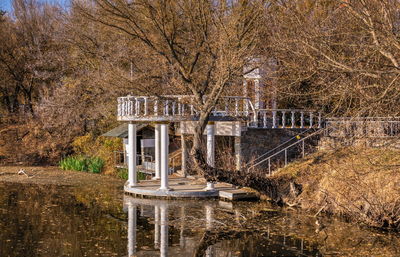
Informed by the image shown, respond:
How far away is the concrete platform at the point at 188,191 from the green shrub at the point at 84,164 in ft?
22.8

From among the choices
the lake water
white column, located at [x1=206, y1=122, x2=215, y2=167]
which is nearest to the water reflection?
the lake water

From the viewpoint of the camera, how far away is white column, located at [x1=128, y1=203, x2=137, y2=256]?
13.8m

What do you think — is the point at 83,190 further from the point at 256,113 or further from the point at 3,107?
the point at 3,107

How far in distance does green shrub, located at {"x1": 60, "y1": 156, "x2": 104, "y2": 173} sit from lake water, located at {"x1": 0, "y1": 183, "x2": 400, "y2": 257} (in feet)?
29.3

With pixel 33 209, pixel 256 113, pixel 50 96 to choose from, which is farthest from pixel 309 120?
pixel 50 96

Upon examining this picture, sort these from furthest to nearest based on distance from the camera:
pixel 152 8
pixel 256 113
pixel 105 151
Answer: pixel 105 151 < pixel 256 113 < pixel 152 8

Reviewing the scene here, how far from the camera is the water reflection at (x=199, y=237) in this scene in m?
13.7

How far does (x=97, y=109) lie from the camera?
33.7m

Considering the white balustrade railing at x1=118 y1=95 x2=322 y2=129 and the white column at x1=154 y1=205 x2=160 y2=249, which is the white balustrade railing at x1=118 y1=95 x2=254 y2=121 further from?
the white column at x1=154 y1=205 x2=160 y2=249

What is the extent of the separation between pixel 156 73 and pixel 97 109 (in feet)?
21.9

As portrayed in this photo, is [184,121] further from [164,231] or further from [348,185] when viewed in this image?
[164,231]

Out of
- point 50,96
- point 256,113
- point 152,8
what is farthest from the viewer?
point 50,96

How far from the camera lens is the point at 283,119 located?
25.4 metres

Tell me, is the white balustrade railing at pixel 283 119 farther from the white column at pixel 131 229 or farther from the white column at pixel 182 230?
the white column at pixel 131 229
